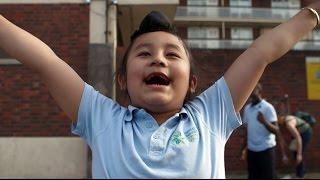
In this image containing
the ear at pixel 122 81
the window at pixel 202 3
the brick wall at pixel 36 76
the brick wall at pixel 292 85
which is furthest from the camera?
the window at pixel 202 3

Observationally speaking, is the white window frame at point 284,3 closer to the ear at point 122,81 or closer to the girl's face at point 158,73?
the ear at point 122,81

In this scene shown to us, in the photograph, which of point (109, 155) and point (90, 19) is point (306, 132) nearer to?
point (90, 19)

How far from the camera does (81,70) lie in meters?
6.30

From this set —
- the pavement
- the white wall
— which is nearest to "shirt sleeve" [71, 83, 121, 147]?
the white wall

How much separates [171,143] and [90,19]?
534 centimetres

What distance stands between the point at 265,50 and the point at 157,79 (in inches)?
13.1

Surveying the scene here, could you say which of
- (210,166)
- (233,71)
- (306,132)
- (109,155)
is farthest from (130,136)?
(306,132)

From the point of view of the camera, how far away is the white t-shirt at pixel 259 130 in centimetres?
519

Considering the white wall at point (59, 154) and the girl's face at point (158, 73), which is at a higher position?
the girl's face at point (158, 73)

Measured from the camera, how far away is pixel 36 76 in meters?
6.17

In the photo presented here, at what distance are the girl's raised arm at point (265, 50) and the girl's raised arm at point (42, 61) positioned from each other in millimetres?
487

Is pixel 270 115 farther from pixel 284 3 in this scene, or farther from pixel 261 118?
pixel 284 3

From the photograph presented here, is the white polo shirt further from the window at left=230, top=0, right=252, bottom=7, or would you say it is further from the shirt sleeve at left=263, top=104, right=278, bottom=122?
the window at left=230, top=0, right=252, bottom=7

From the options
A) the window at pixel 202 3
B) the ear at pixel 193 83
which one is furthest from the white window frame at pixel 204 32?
the ear at pixel 193 83
